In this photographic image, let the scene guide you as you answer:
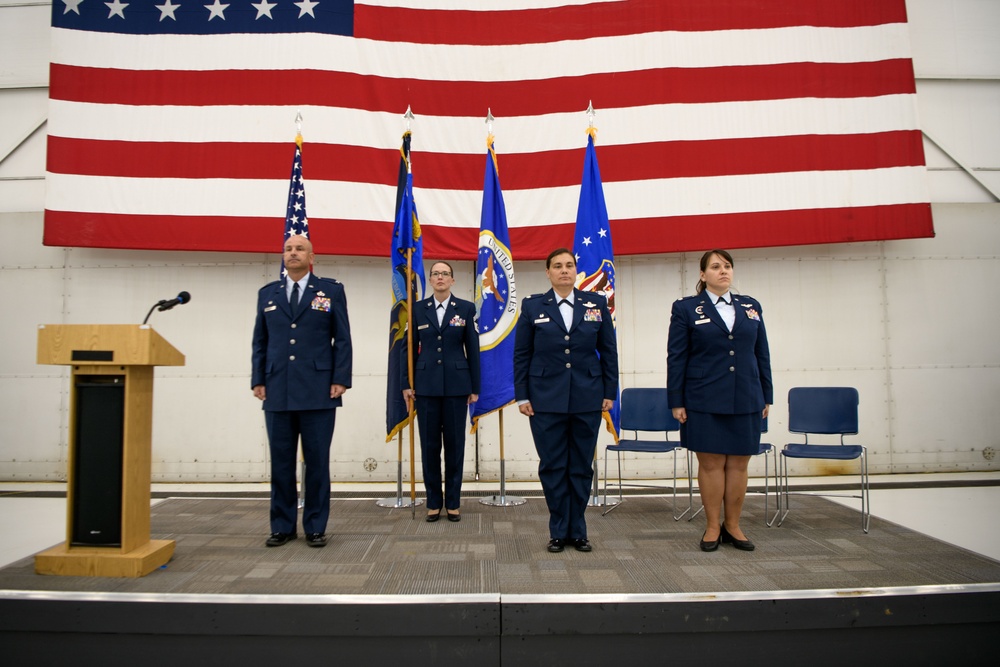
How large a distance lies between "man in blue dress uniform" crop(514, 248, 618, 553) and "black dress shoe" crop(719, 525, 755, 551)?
703 mm

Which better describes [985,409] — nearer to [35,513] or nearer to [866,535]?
[866,535]

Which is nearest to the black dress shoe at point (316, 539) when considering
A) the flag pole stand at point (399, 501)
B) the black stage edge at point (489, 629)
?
the black stage edge at point (489, 629)

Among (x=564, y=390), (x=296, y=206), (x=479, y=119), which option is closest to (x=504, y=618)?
(x=564, y=390)

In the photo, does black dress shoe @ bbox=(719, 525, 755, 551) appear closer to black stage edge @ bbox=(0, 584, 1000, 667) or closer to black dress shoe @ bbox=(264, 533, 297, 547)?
black stage edge @ bbox=(0, 584, 1000, 667)

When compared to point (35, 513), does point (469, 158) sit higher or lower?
higher

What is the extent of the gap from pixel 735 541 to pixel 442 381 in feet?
5.90

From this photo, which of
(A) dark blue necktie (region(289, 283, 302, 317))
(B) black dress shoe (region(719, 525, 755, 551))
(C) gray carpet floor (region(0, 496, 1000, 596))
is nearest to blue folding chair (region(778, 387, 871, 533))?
(C) gray carpet floor (region(0, 496, 1000, 596))

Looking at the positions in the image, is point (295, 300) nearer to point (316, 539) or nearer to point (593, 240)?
point (316, 539)

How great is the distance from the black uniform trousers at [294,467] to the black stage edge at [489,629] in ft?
3.12

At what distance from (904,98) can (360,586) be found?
5764mm

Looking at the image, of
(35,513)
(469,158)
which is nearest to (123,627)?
(35,513)

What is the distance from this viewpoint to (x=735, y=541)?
310cm

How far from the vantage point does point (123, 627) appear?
2.21 meters

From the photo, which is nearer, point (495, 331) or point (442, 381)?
point (442, 381)
